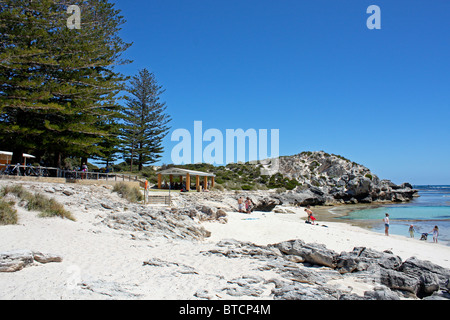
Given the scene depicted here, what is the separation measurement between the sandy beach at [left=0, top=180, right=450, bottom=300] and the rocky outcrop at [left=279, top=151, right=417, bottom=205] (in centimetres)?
2622

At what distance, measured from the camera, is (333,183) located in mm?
57125

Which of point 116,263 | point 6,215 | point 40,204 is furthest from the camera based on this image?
point 40,204

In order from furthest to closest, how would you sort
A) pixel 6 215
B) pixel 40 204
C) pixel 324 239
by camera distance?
pixel 324 239 < pixel 40 204 < pixel 6 215

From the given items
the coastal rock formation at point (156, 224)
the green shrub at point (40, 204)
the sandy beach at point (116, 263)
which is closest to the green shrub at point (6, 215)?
the sandy beach at point (116, 263)

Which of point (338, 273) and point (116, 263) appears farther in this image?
point (338, 273)

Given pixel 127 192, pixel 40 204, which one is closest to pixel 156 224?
pixel 40 204

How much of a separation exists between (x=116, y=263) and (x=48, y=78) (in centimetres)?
1567


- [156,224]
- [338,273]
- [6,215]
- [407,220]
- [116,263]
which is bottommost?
[407,220]

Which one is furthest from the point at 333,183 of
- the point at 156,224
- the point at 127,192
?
the point at 156,224

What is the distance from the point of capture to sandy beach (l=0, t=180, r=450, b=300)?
167 inches

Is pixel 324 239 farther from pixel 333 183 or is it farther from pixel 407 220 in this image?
pixel 333 183
